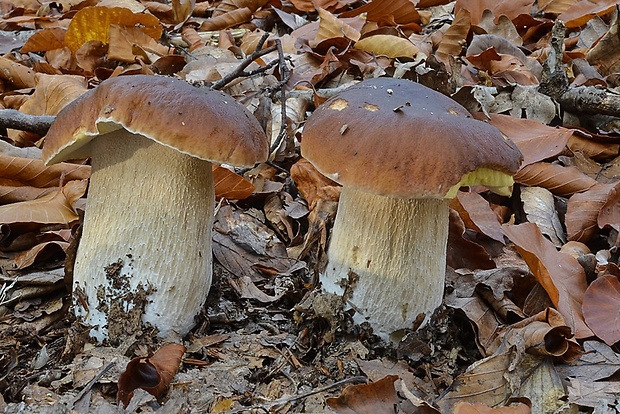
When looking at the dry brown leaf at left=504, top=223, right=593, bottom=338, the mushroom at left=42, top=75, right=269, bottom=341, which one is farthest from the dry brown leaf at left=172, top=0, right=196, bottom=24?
the dry brown leaf at left=504, top=223, right=593, bottom=338

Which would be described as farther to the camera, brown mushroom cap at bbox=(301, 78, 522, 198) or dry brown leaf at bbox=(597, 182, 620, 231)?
dry brown leaf at bbox=(597, 182, 620, 231)

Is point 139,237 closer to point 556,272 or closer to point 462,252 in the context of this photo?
point 462,252

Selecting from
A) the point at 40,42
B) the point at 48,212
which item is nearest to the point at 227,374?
the point at 48,212

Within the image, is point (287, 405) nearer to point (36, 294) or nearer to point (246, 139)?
point (246, 139)

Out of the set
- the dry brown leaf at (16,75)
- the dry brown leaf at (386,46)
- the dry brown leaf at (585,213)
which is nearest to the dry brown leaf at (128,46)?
the dry brown leaf at (16,75)

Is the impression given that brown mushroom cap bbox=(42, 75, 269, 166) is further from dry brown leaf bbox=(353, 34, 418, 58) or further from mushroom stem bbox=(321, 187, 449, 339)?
dry brown leaf bbox=(353, 34, 418, 58)

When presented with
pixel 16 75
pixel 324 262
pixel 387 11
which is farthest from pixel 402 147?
pixel 387 11
